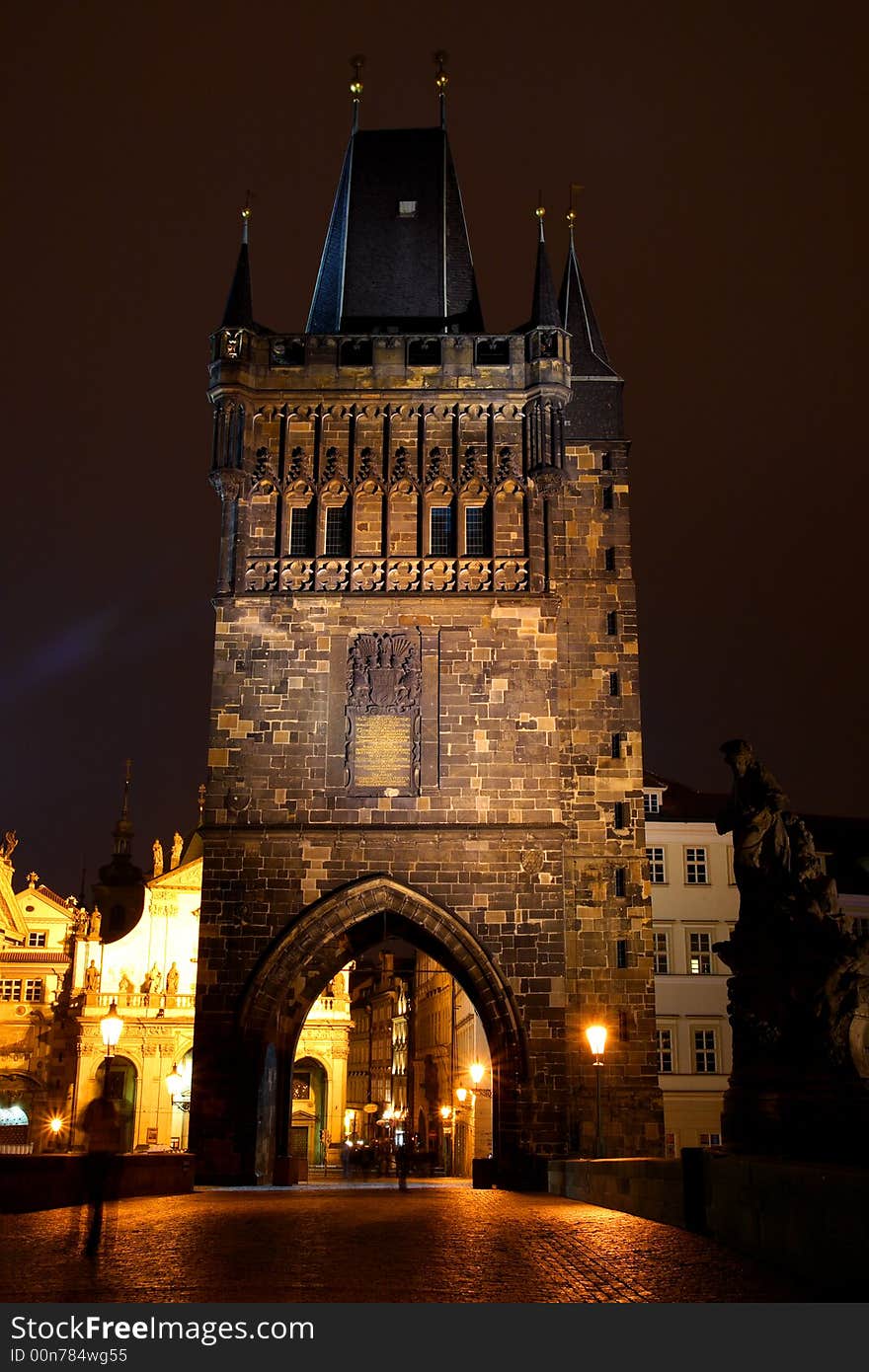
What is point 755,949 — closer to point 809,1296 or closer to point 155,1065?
point 809,1296

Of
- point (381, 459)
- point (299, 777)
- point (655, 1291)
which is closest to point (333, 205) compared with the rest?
point (381, 459)

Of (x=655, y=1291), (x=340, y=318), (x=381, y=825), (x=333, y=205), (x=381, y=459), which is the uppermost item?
(x=333, y=205)

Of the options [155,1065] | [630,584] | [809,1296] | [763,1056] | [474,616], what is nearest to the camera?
[809,1296]

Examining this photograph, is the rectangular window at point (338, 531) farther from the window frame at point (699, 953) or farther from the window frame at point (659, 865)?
the window frame at point (699, 953)

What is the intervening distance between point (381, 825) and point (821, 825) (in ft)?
77.2

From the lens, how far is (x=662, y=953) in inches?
1455

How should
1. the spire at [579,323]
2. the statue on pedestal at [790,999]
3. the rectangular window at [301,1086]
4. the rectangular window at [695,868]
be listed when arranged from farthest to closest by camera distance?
the rectangular window at [301,1086]
the rectangular window at [695,868]
the spire at [579,323]
the statue on pedestal at [790,999]

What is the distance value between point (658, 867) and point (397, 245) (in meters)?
16.9

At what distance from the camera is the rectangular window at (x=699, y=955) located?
36.8m

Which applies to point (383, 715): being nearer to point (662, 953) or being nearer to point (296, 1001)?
point (296, 1001)

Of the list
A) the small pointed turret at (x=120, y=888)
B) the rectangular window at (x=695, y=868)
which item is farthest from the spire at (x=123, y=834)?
the rectangular window at (x=695, y=868)

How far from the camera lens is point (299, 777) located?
25953mm

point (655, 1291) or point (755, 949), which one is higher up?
point (755, 949)

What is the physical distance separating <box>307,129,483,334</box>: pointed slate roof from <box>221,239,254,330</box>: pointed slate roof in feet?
7.71
